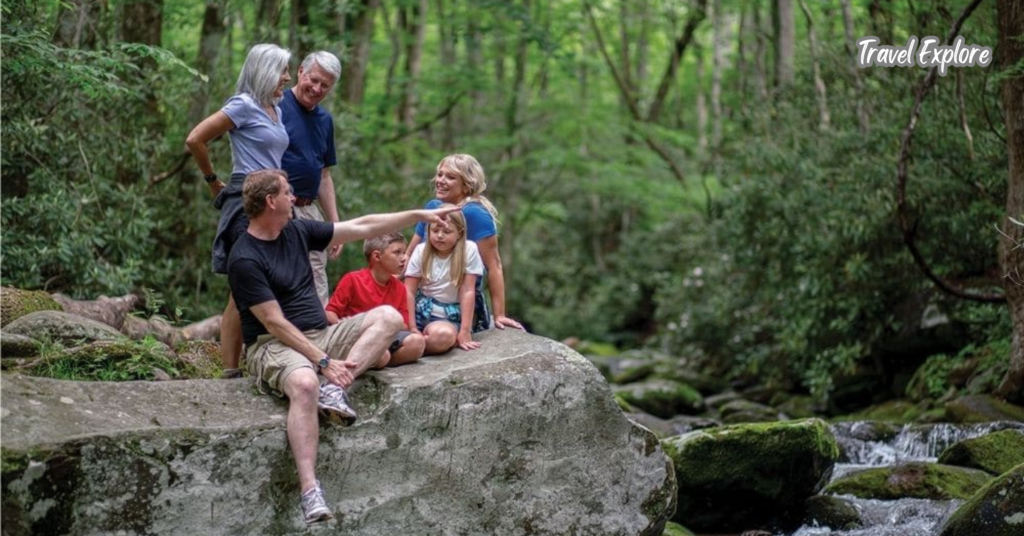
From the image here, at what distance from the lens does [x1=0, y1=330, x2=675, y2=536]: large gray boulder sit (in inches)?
214

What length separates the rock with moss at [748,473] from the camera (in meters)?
8.84

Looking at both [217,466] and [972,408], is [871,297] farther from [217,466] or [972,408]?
[217,466]

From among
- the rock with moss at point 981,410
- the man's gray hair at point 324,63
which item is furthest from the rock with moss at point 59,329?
the rock with moss at point 981,410

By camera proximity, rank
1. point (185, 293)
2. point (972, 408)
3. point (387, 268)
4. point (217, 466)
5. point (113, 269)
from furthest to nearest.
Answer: point (185, 293) → point (972, 408) → point (113, 269) → point (387, 268) → point (217, 466)

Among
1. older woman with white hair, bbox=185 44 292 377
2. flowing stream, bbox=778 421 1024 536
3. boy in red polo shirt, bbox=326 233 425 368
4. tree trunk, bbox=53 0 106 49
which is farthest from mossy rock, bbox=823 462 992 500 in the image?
tree trunk, bbox=53 0 106 49

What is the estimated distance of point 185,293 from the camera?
12984 mm

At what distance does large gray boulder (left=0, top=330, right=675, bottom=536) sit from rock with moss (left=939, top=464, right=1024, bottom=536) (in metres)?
2.16

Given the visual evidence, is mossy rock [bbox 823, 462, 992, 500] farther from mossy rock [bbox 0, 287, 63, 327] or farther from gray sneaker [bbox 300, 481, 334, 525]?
mossy rock [bbox 0, 287, 63, 327]

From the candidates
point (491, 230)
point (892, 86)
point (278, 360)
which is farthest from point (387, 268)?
point (892, 86)

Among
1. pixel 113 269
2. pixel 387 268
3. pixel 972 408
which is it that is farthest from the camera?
pixel 972 408

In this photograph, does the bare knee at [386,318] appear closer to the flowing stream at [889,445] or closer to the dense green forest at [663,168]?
the dense green forest at [663,168]

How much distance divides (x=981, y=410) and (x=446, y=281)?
7.03 m

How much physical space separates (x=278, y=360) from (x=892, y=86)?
11552mm

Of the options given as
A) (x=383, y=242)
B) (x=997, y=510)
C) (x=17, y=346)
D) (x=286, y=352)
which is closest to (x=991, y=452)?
(x=997, y=510)
